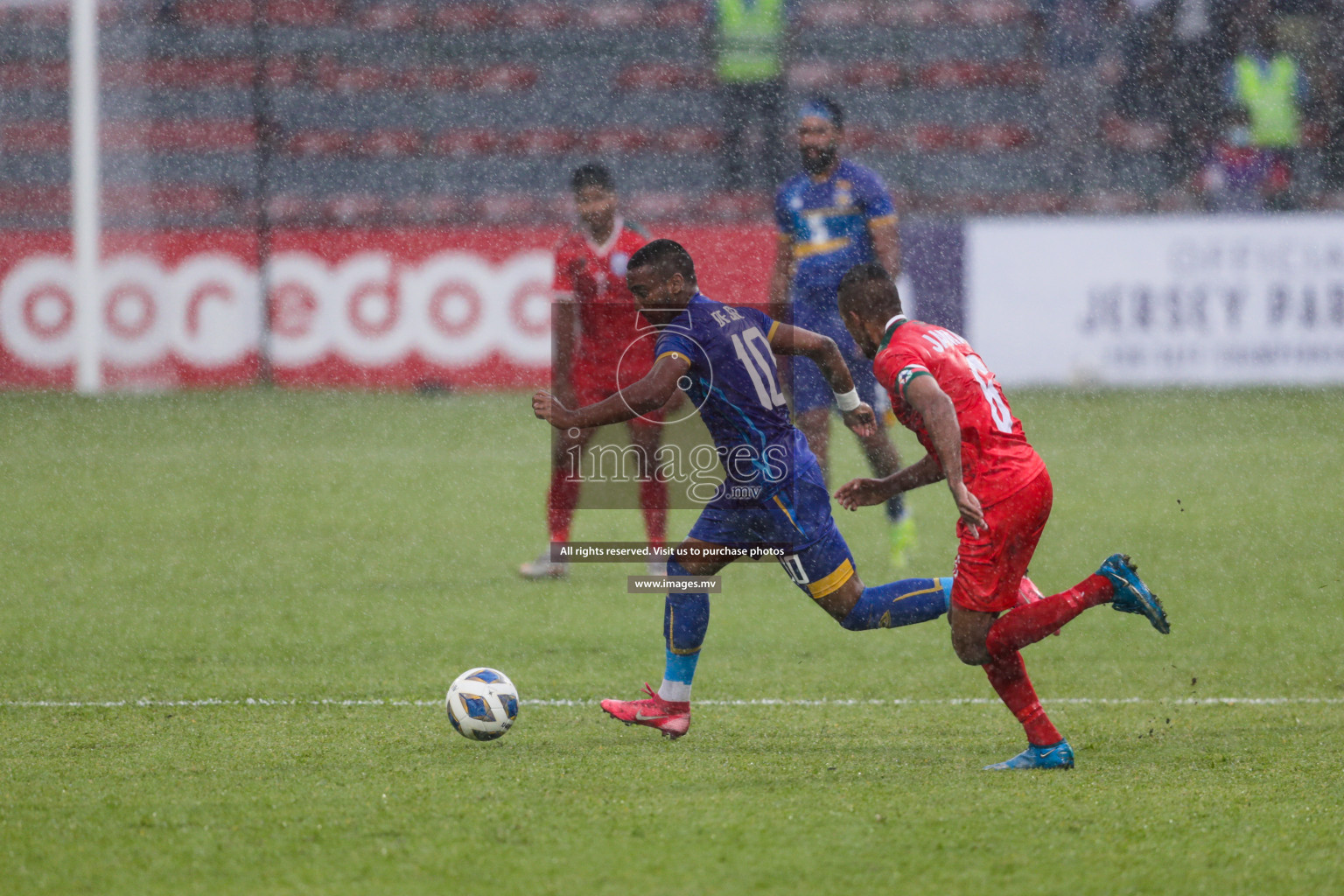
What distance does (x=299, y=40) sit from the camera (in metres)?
21.0

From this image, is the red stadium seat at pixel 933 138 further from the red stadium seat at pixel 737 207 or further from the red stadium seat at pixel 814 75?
the red stadium seat at pixel 737 207

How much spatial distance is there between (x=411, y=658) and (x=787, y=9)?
1490 centimetres

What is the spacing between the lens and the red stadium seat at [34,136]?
19781mm

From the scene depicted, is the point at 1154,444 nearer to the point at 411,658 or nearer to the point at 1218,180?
the point at 1218,180

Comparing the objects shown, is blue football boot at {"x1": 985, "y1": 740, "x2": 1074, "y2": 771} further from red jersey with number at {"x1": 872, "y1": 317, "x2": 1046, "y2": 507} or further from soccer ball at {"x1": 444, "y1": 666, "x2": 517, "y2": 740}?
soccer ball at {"x1": 444, "y1": 666, "x2": 517, "y2": 740}

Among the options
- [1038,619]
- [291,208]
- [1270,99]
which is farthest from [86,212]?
[1038,619]

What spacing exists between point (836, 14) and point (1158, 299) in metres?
7.38

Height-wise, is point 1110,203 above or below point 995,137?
below

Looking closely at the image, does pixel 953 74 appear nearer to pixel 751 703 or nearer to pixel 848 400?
pixel 848 400

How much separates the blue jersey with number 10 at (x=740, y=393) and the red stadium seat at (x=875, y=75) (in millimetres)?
15954

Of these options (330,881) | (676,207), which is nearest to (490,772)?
(330,881)

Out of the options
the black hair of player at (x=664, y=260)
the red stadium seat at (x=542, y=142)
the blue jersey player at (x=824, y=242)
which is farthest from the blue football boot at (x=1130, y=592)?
the red stadium seat at (x=542, y=142)

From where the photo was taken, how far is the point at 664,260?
16.7 ft

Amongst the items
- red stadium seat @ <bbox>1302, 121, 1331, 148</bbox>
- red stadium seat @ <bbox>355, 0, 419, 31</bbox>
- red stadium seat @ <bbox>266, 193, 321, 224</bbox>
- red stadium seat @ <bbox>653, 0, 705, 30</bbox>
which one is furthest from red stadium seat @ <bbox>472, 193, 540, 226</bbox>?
red stadium seat @ <bbox>1302, 121, 1331, 148</bbox>
